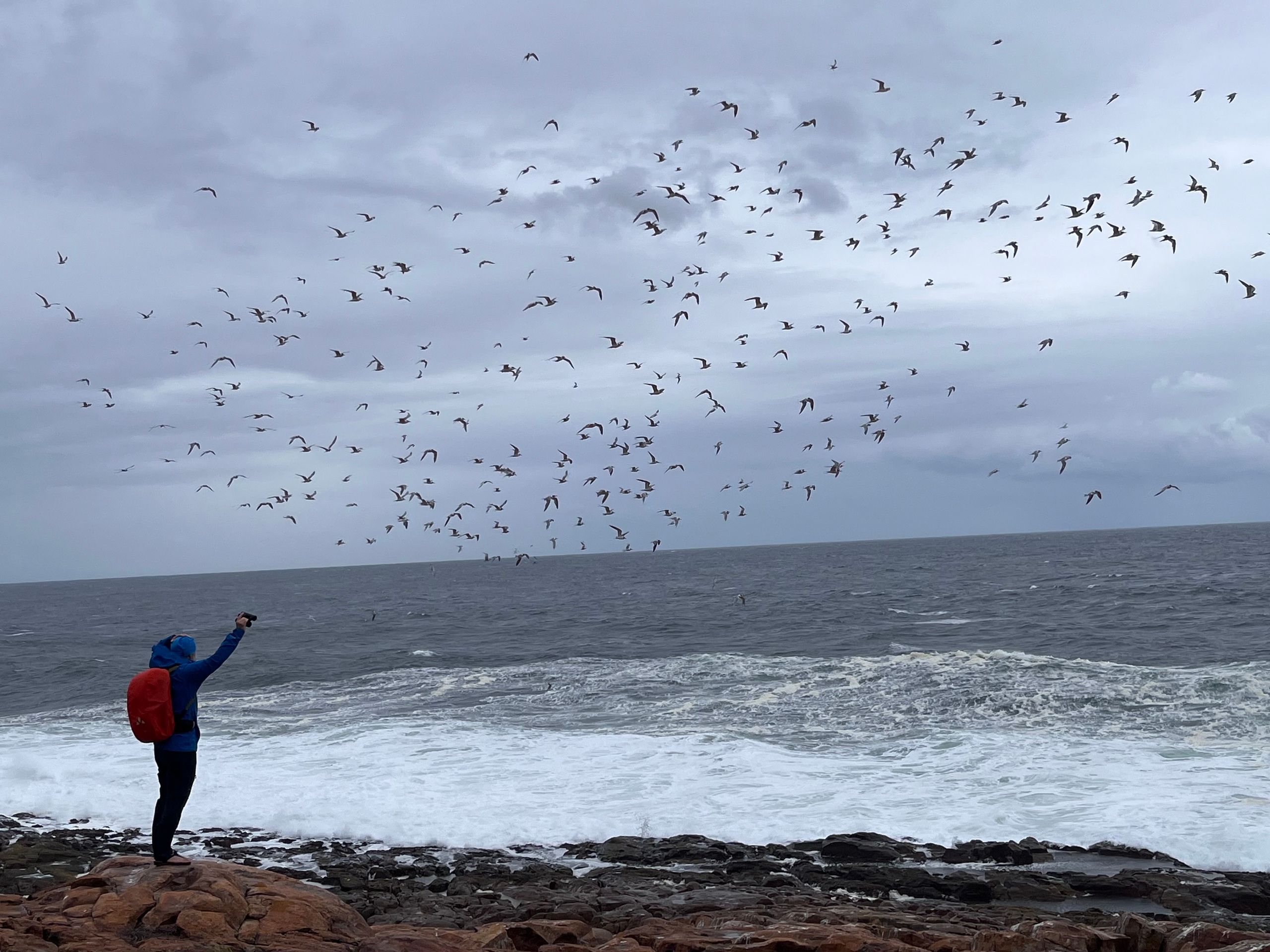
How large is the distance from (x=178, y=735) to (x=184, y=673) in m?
0.66

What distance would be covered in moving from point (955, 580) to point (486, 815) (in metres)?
75.1

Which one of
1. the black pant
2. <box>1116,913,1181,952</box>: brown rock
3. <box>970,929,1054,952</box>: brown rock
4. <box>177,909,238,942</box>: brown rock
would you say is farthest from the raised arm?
<box>1116,913,1181,952</box>: brown rock

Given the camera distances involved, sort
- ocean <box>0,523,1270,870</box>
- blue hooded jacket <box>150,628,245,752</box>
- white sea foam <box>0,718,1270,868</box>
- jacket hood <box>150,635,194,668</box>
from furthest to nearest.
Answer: ocean <box>0,523,1270,870</box> < white sea foam <box>0,718,1270,868</box> < jacket hood <box>150,635,194,668</box> < blue hooded jacket <box>150,628,245,752</box>

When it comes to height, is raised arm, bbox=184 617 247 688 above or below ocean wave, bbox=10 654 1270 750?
above

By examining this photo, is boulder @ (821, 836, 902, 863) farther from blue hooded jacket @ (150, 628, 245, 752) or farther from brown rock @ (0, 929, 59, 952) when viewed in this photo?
brown rock @ (0, 929, 59, 952)

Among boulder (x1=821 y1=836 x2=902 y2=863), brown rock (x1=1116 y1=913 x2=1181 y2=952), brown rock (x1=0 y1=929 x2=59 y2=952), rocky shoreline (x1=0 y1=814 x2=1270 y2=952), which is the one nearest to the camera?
brown rock (x1=0 y1=929 x2=59 y2=952)

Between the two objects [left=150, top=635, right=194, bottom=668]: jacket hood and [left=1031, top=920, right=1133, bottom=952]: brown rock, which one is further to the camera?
[left=150, top=635, right=194, bottom=668]: jacket hood

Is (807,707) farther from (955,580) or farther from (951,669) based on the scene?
(955,580)

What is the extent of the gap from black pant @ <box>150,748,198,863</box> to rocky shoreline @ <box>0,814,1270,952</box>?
12.9 inches

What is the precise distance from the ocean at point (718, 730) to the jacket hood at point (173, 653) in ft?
22.1

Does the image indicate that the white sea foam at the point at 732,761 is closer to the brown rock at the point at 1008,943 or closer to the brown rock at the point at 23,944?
the brown rock at the point at 1008,943

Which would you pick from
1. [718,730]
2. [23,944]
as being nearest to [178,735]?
[23,944]

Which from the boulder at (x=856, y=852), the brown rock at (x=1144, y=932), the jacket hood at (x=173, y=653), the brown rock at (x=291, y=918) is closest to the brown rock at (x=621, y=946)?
the brown rock at (x=291, y=918)

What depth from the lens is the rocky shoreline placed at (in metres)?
9.70
